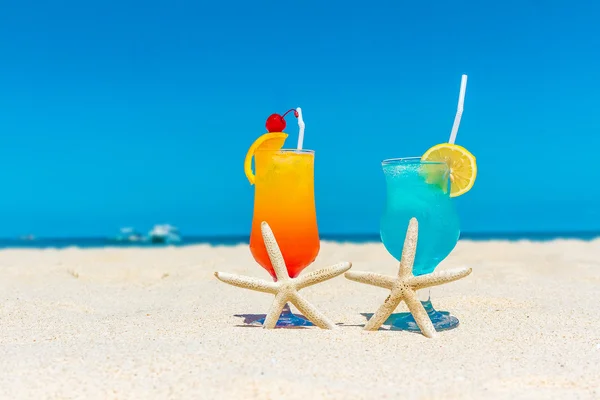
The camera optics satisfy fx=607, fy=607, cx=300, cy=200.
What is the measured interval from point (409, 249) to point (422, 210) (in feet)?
0.86

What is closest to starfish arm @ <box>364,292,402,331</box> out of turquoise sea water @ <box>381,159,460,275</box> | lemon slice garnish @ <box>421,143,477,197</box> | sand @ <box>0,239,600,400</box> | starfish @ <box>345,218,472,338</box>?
starfish @ <box>345,218,472,338</box>

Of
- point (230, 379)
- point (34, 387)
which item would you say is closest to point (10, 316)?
point (34, 387)

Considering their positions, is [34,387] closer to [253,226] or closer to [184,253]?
[253,226]

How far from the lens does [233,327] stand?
335cm

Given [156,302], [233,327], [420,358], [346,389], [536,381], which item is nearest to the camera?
[346,389]

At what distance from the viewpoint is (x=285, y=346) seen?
9.19ft

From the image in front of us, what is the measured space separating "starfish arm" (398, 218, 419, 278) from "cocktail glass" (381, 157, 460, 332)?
0.37 feet

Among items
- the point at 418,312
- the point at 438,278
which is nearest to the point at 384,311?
the point at 418,312

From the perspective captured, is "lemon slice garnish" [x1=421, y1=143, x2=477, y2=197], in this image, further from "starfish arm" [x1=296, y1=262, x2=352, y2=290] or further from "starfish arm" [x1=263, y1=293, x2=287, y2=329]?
"starfish arm" [x1=263, y1=293, x2=287, y2=329]

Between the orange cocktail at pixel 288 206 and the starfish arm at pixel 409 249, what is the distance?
559 mm

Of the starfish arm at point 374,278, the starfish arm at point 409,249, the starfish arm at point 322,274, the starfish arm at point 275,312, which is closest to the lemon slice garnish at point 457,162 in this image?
the starfish arm at point 409,249

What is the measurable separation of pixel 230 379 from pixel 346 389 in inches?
17.2

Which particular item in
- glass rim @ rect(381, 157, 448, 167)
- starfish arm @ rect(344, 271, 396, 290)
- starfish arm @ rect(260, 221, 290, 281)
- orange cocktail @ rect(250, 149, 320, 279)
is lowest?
starfish arm @ rect(344, 271, 396, 290)

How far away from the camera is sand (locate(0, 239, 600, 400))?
7.34 ft
